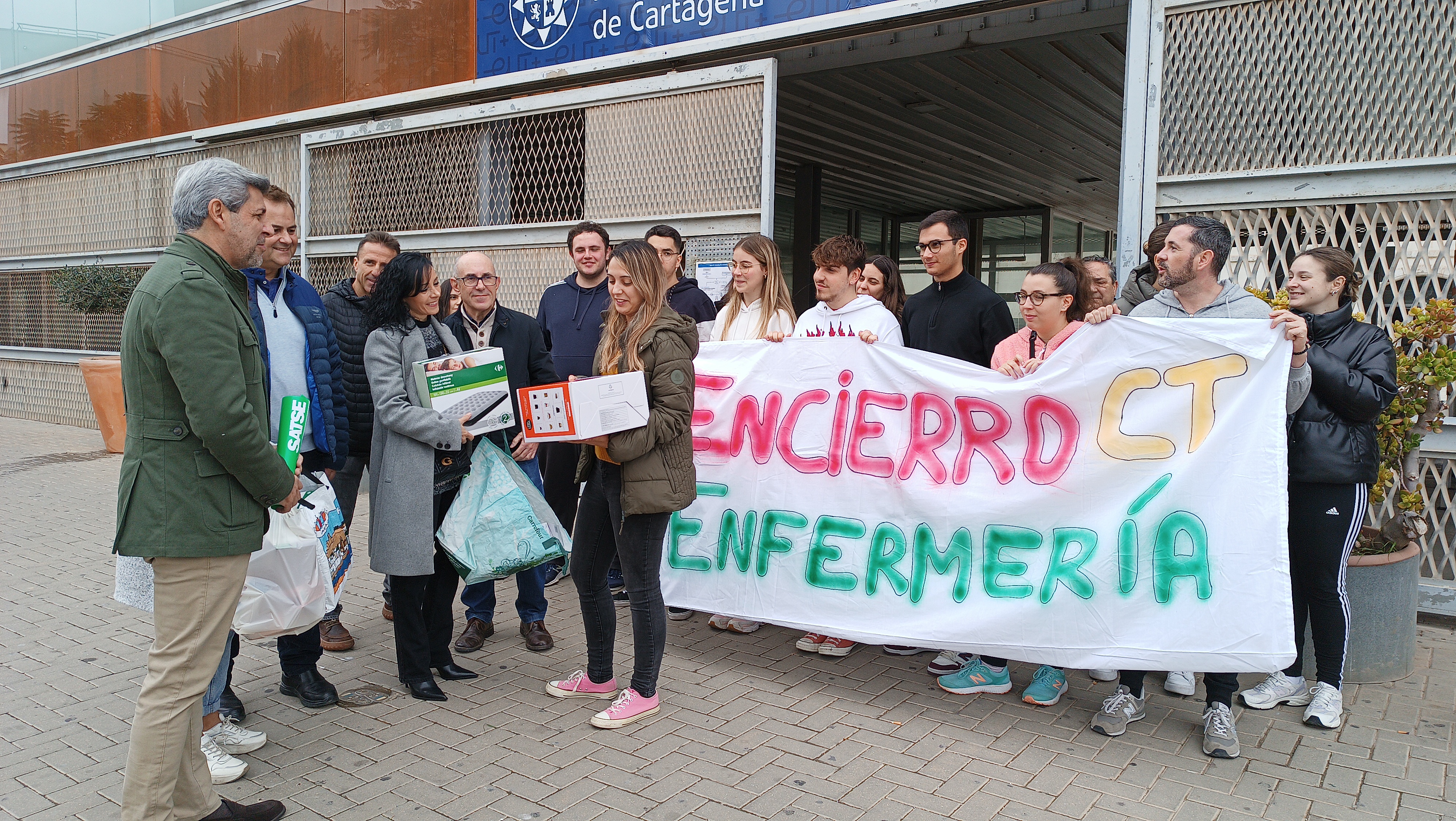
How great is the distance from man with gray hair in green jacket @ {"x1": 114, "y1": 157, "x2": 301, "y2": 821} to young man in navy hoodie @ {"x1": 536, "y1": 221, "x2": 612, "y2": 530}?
256 cm

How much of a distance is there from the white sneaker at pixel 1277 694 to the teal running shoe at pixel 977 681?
980 millimetres

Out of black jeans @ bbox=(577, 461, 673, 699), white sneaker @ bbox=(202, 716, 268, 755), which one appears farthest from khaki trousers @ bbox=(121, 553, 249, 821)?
black jeans @ bbox=(577, 461, 673, 699)

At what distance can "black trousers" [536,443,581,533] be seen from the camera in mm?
5438

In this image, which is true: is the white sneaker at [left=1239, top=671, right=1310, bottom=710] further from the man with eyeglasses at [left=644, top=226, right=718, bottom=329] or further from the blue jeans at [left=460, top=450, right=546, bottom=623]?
the blue jeans at [left=460, top=450, right=546, bottom=623]

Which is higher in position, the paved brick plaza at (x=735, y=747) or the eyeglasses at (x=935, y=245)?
the eyeglasses at (x=935, y=245)

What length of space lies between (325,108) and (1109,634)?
8.64 meters

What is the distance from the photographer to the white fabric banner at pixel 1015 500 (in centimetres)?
363

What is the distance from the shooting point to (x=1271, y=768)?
3518mm

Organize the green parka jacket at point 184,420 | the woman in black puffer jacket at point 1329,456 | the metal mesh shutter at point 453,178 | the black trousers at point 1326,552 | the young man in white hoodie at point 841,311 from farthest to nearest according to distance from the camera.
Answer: the metal mesh shutter at point 453,178, the young man in white hoodie at point 841,311, the black trousers at point 1326,552, the woman in black puffer jacket at point 1329,456, the green parka jacket at point 184,420

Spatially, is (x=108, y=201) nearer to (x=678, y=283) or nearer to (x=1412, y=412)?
(x=678, y=283)

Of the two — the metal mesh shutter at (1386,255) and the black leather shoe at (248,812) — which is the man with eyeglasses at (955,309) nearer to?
the metal mesh shutter at (1386,255)

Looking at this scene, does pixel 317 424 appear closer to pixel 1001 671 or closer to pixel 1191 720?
pixel 1001 671

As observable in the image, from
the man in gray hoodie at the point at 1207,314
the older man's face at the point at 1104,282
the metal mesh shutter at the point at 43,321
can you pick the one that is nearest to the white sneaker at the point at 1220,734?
the man in gray hoodie at the point at 1207,314

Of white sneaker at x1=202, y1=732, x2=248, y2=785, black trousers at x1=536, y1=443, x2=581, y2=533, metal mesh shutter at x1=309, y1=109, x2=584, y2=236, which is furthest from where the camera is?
metal mesh shutter at x1=309, y1=109, x2=584, y2=236
